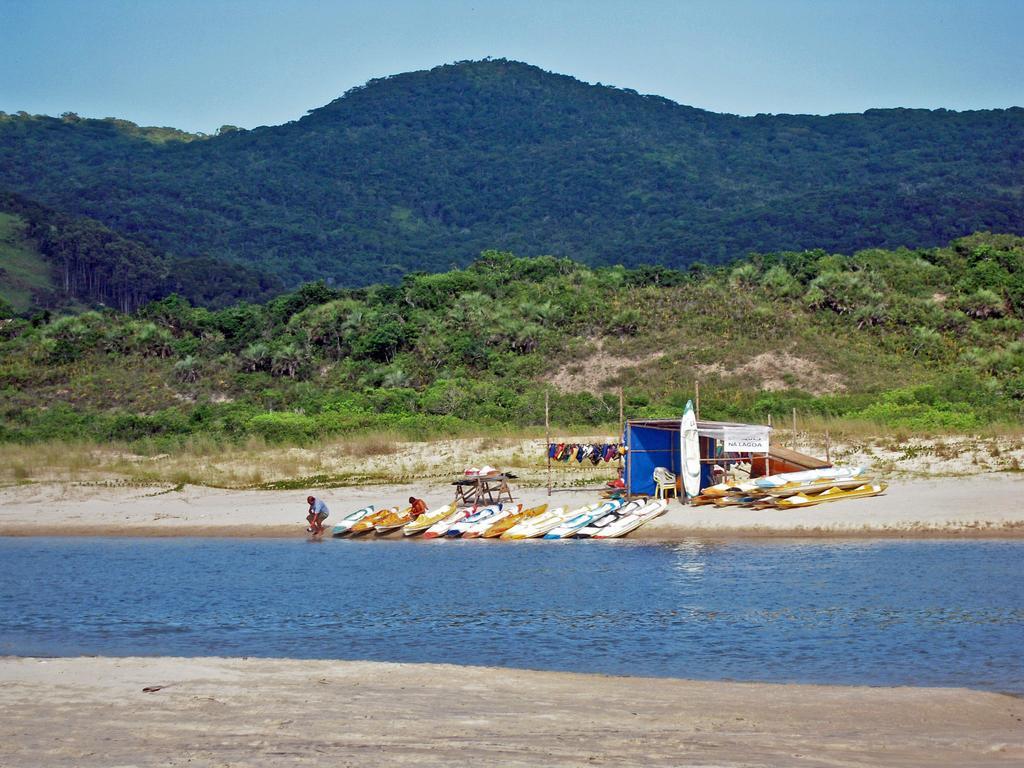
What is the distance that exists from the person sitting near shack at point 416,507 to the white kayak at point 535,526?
2.50 meters

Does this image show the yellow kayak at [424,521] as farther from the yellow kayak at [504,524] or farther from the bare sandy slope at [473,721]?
the bare sandy slope at [473,721]

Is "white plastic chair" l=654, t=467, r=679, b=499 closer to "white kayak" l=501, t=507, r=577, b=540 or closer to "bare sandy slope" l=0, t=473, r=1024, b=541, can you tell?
"bare sandy slope" l=0, t=473, r=1024, b=541

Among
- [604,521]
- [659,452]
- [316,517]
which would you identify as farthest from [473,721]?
[659,452]

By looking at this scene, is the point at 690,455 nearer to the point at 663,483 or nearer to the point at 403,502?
the point at 663,483

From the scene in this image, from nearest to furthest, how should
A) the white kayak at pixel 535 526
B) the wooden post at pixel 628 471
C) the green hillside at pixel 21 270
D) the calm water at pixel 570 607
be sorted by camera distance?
1. the calm water at pixel 570 607
2. the white kayak at pixel 535 526
3. the wooden post at pixel 628 471
4. the green hillside at pixel 21 270

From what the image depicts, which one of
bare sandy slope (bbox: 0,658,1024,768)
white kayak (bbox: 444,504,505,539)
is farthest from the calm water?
bare sandy slope (bbox: 0,658,1024,768)

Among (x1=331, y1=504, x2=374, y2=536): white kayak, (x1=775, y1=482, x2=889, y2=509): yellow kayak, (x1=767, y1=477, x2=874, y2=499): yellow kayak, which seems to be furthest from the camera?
(x1=331, y1=504, x2=374, y2=536): white kayak

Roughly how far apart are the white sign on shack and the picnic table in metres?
5.97

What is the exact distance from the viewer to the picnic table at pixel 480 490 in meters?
32.5

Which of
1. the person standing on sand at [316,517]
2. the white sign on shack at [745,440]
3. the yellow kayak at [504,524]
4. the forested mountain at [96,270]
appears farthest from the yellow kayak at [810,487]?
the forested mountain at [96,270]

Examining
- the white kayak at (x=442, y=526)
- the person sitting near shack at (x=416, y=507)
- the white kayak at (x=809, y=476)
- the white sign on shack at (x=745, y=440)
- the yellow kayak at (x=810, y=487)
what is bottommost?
the white kayak at (x=442, y=526)

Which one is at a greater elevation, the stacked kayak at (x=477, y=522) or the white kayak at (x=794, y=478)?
the white kayak at (x=794, y=478)

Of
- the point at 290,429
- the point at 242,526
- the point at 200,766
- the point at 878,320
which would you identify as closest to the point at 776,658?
the point at 200,766

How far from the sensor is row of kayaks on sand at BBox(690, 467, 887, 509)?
97.7 feet
